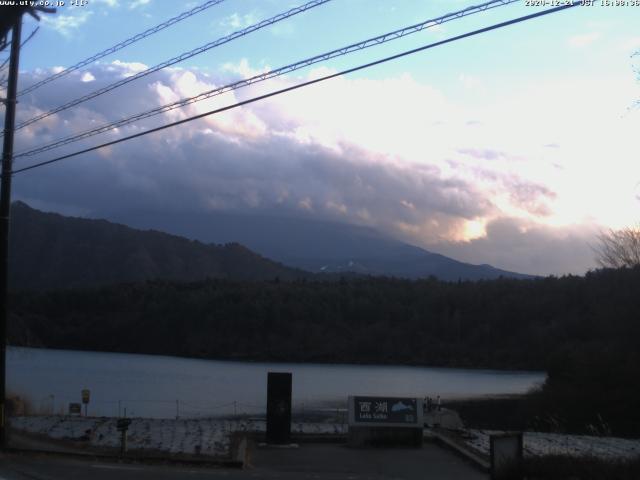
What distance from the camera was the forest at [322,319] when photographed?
12569 centimetres

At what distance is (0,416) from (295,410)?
32302 millimetres

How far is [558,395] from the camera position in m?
46.6

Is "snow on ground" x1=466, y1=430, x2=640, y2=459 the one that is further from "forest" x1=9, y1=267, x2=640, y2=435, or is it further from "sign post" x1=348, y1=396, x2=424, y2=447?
"forest" x1=9, y1=267, x2=640, y2=435

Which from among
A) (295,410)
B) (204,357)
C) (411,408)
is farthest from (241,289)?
(411,408)

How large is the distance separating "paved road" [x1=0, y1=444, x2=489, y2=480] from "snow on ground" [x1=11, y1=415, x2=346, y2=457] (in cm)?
202

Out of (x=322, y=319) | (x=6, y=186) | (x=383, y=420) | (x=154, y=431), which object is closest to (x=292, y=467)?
(x=383, y=420)

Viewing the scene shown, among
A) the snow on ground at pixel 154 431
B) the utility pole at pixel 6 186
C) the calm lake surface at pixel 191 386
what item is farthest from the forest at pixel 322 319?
the utility pole at pixel 6 186

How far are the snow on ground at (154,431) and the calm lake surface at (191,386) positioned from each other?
10.4m

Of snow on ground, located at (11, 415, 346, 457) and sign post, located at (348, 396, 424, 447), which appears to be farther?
snow on ground, located at (11, 415, 346, 457)

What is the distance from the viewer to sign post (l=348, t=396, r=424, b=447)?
71.8 ft

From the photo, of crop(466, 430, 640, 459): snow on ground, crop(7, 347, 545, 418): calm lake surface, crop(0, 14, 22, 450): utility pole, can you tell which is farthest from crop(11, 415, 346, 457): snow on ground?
crop(7, 347, 545, 418): calm lake surface

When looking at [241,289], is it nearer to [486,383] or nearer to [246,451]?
[486,383]

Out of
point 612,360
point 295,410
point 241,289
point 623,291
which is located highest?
point 241,289

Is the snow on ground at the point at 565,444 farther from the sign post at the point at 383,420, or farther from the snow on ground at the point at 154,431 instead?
the snow on ground at the point at 154,431
